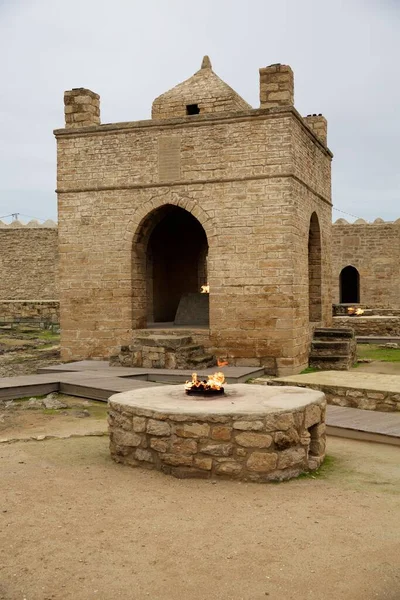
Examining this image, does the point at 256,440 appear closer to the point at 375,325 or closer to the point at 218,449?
the point at 218,449

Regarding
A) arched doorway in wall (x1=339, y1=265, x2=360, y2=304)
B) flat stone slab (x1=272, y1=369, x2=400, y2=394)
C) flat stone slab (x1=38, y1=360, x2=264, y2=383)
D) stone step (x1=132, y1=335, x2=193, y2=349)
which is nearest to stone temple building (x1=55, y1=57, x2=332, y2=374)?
stone step (x1=132, y1=335, x2=193, y2=349)

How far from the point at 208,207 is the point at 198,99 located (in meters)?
2.50

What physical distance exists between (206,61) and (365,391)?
908 cm

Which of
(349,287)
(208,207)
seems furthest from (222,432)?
(349,287)

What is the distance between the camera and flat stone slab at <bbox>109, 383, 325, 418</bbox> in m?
5.82

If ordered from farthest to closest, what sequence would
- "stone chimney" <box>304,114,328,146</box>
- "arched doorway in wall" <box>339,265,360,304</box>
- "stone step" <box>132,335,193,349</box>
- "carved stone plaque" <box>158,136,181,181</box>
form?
1. "arched doorway in wall" <box>339,265,360,304</box>
2. "stone chimney" <box>304,114,328,146</box>
3. "carved stone plaque" <box>158,136,181,181</box>
4. "stone step" <box>132,335,193,349</box>

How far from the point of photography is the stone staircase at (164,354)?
11.9 m

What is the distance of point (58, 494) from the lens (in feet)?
17.5

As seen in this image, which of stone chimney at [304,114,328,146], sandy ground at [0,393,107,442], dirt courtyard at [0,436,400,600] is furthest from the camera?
stone chimney at [304,114,328,146]

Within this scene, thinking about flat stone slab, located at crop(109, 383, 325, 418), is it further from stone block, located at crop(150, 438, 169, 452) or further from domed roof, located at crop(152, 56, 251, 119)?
domed roof, located at crop(152, 56, 251, 119)

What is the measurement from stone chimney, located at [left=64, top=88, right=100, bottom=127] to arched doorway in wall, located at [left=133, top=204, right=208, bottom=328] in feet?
11.6

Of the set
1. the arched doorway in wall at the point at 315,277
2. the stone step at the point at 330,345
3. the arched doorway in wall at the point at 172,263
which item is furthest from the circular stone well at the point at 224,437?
the arched doorway in wall at the point at 172,263

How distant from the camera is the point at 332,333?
14.3 m

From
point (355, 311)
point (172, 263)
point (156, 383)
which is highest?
point (172, 263)
